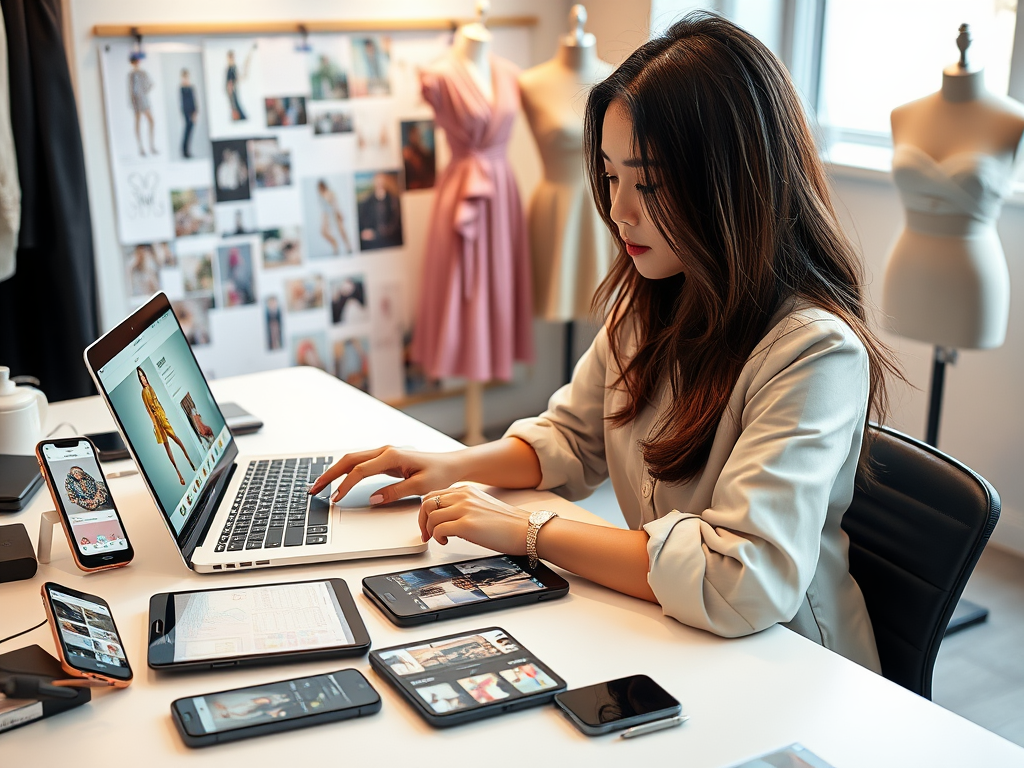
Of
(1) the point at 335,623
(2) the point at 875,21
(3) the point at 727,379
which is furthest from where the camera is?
(2) the point at 875,21

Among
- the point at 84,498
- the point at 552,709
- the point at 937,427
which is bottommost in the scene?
the point at 937,427

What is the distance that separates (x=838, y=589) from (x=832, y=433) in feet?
0.91

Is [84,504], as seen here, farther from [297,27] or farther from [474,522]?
[297,27]

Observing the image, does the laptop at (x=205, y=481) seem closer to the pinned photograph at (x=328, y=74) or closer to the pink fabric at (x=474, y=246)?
the pink fabric at (x=474, y=246)

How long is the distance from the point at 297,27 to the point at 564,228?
1041 millimetres

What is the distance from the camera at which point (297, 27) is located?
308 cm

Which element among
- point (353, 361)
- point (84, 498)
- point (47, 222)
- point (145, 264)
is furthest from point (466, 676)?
point (353, 361)

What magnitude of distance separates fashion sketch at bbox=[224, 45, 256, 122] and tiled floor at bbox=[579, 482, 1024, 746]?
2466 millimetres

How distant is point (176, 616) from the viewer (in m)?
1.08

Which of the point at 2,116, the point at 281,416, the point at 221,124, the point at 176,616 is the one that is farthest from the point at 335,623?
the point at 221,124

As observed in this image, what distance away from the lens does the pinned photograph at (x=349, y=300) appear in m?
3.39

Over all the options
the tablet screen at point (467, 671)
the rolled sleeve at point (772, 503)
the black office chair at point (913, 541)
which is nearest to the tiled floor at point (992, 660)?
the black office chair at point (913, 541)

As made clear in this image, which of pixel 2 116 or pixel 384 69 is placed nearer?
pixel 2 116

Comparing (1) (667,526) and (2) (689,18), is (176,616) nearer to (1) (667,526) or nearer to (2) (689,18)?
(1) (667,526)
